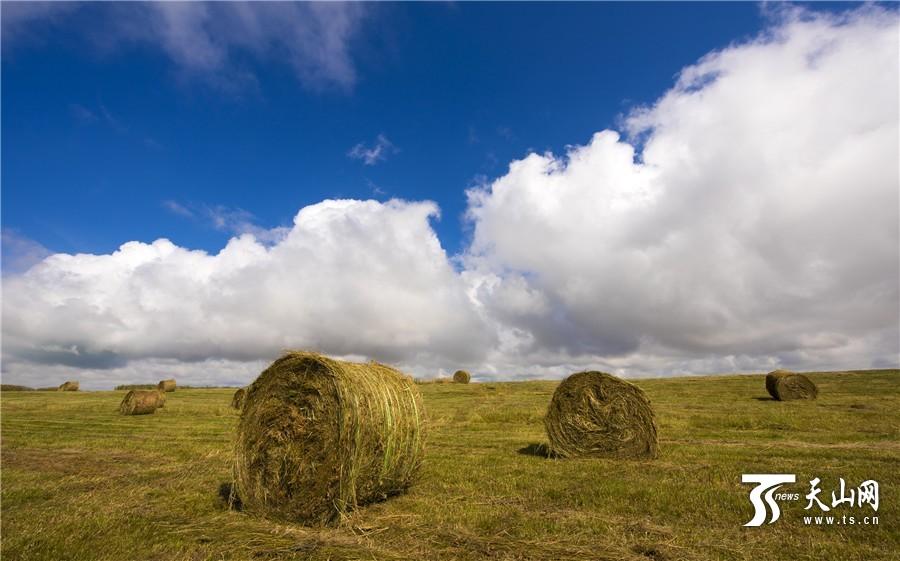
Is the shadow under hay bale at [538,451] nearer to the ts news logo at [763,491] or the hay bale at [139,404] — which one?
the ts news logo at [763,491]

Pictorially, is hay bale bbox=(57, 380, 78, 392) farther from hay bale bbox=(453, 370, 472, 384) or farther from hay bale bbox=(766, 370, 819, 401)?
hay bale bbox=(766, 370, 819, 401)

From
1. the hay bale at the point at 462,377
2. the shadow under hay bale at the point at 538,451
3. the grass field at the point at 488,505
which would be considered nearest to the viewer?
the grass field at the point at 488,505

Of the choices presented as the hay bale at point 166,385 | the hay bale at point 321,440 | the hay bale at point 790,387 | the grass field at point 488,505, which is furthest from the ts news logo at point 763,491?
the hay bale at point 166,385

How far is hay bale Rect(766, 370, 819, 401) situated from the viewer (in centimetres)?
2897

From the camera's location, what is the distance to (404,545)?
252 inches

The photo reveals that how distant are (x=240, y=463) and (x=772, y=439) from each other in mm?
14266

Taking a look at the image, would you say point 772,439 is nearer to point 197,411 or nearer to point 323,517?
point 323,517

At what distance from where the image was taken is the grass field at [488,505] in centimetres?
616

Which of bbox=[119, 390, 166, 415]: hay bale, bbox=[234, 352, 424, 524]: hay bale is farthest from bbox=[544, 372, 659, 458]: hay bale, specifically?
bbox=[119, 390, 166, 415]: hay bale

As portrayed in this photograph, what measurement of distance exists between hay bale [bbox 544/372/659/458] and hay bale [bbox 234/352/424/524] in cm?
597

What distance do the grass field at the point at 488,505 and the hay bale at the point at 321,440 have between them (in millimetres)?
381

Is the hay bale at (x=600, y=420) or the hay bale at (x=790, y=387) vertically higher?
the hay bale at (x=790, y=387)

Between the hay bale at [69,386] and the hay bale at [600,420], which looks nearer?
the hay bale at [600,420]

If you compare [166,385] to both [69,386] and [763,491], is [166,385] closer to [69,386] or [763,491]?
[69,386]
